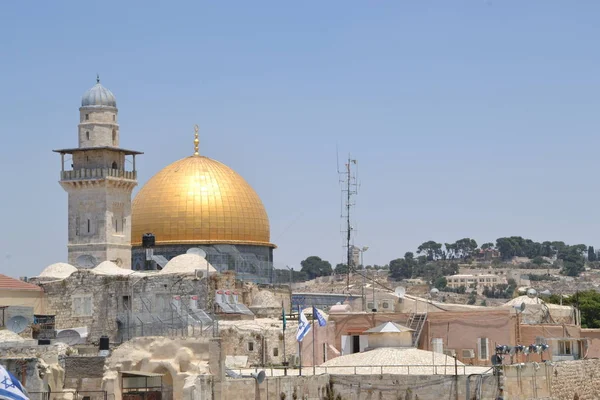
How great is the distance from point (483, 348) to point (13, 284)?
1671 centimetres

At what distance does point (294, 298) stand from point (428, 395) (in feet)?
64.1

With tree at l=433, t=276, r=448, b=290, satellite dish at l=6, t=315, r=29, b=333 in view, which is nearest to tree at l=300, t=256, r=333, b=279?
tree at l=433, t=276, r=448, b=290

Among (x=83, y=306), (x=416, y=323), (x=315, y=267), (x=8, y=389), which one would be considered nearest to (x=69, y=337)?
(x=83, y=306)

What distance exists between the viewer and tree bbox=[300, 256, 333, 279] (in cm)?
16488

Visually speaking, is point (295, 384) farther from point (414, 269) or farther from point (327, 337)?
point (414, 269)

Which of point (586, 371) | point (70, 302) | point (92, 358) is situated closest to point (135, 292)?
point (70, 302)

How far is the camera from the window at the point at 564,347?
169 feet

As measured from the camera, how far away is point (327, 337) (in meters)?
51.0

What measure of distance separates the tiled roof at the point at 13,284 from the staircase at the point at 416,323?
43.6ft

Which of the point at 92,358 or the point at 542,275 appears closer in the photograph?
the point at 92,358

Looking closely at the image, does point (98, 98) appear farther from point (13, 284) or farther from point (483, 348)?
point (483, 348)

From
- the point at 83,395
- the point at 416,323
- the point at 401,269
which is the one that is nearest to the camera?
the point at 83,395

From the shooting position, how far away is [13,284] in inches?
2039

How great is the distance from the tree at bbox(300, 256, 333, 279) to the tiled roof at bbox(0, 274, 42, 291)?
362ft
